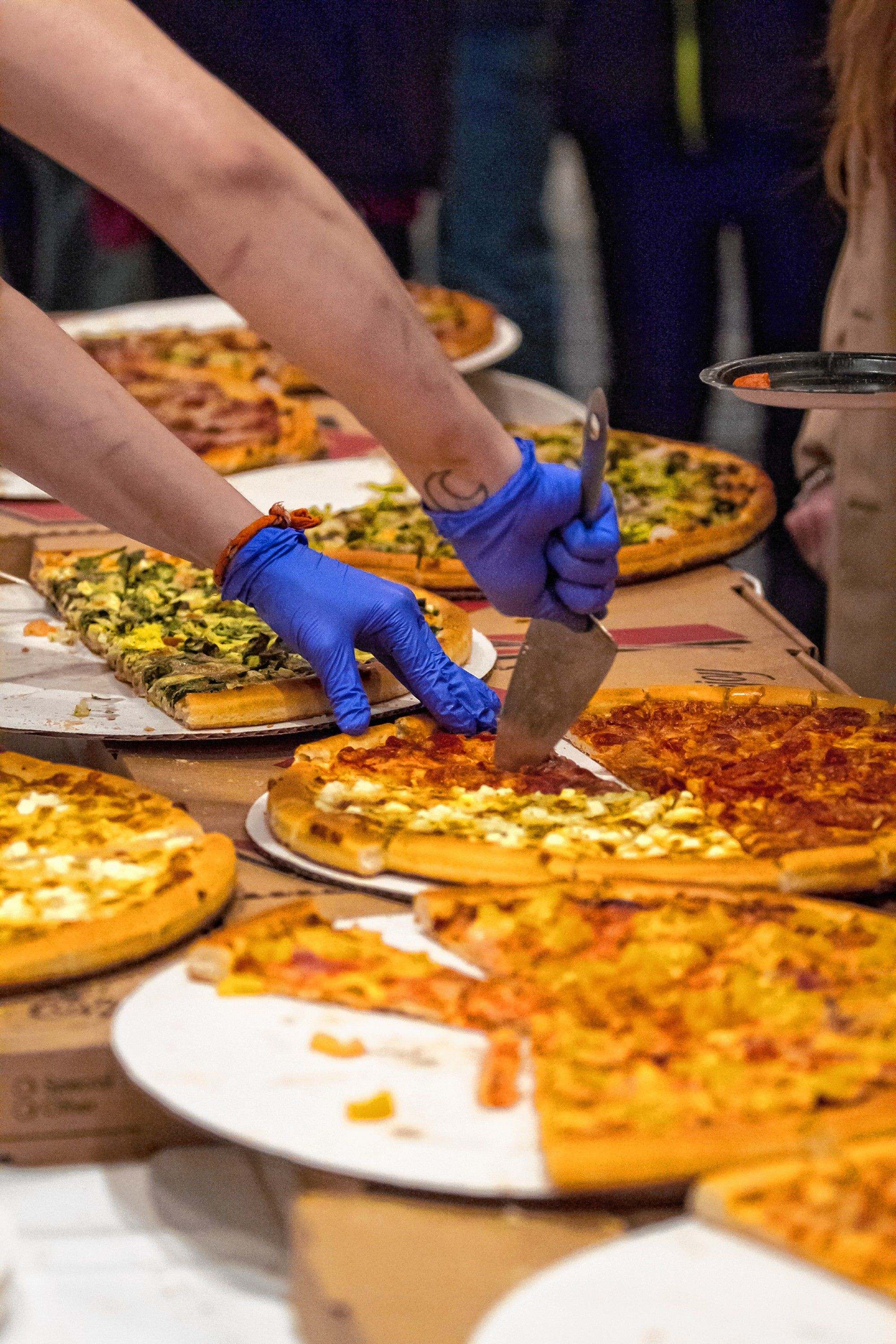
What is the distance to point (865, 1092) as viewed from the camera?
1522 millimetres

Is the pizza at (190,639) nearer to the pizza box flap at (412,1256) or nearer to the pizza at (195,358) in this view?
the pizza box flap at (412,1256)

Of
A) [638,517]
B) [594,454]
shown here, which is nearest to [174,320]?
[638,517]

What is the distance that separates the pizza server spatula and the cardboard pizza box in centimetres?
85

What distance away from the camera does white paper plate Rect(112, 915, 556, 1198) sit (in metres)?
1.45

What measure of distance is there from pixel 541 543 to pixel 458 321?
3.41 metres

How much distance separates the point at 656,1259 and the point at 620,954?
489mm

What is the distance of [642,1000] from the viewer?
1.70 meters

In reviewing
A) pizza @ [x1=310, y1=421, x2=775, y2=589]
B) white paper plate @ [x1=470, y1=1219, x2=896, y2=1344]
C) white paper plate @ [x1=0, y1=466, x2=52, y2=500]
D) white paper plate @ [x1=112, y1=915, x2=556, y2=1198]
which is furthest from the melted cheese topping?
white paper plate @ [x1=0, y1=466, x2=52, y2=500]

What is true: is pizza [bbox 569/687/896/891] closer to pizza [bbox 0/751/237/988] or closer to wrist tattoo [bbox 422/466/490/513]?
wrist tattoo [bbox 422/466/490/513]

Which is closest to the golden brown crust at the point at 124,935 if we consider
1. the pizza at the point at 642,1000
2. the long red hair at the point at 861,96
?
the pizza at the point at 642,1000

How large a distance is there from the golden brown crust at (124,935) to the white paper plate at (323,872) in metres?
0.14

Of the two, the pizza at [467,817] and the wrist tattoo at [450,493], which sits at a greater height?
the wrist tattoo at [450,493]

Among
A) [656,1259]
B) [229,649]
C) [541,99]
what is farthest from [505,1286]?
[541,99]

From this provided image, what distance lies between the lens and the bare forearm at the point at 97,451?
105 inches
